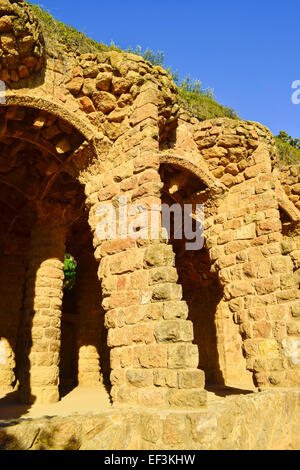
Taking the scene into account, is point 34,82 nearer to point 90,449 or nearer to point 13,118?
point 13,118

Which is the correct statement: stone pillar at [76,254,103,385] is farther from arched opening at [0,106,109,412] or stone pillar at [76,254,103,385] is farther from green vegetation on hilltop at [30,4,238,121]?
green vegetation on hilltop at [30,4,238,121]

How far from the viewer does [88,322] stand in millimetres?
9789

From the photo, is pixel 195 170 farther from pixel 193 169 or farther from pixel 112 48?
pixel 112 48

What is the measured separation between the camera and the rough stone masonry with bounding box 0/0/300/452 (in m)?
3.89

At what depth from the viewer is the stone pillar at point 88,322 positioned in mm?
9383

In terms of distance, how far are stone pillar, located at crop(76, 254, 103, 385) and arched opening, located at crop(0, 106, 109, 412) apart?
24 mm

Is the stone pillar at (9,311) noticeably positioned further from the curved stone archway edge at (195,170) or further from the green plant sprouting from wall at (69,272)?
the green plant sprouting from wall at (69,272)

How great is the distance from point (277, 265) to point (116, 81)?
348 centimetres

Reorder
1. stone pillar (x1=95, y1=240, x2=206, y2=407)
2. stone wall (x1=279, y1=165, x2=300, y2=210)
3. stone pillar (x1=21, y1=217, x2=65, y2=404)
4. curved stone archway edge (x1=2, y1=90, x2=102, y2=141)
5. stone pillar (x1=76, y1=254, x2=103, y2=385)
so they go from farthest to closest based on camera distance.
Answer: stone pillar (x1=76, y1=254, x2=103, y2=385) < stone wall (x1=279, y1=165, x2=300, y2=210) < stone pillar (x1=21, y1=217, x2=65, y2=404) < curved stone archway edge (x1=2, y1=90, x2=102, y2=141) < stone pillar (x1=95, y1=240, x2=206, y2=407)

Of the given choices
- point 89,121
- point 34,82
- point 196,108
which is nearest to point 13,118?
point 34,82

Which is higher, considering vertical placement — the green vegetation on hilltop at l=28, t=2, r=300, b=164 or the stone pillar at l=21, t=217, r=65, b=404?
the green vegetation on hilltop at l=28, t=2, r=300, b=164

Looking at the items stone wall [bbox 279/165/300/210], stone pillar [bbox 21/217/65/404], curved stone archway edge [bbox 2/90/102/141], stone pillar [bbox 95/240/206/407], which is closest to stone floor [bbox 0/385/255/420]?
stone pillar [bbox 21/217/65/404]

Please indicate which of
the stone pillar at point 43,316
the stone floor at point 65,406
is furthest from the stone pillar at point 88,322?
the stone pillar at point 43,316

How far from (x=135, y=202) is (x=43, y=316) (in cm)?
327
